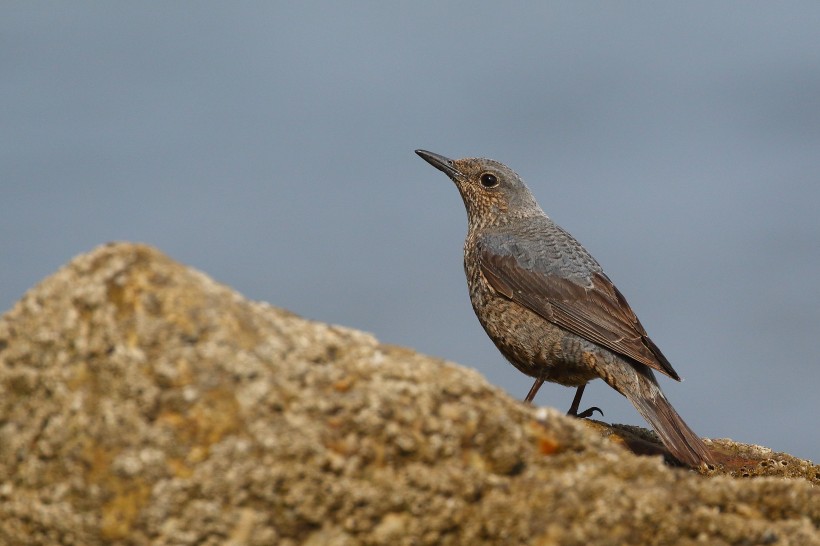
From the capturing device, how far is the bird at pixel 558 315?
364 inches

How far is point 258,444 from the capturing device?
11.2 feet

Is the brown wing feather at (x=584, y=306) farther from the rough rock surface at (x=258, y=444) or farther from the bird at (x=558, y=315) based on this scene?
the rough rock surface at (x=258, y=444)

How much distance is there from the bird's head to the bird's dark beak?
0.07 meters

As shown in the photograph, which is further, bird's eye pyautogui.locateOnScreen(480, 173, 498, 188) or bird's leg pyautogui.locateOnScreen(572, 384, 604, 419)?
bird's eye pyautogui.locateOnScreen(480, 173, 498, 188)

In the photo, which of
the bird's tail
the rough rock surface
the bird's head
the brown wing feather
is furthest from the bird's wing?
the rough rock surface

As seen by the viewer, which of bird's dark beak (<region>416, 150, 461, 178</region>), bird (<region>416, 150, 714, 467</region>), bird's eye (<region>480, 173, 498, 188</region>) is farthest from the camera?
bird's dark beak (<region>416, 150, 461, 178</region>)

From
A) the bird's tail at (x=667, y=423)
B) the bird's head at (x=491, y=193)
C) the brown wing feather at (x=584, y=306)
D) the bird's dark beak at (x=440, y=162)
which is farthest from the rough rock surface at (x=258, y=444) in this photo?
the bird's dark beak at (x=440, y=162)

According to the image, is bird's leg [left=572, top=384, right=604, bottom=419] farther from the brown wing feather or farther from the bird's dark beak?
the bird's dark beak

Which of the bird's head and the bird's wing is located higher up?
the bird's head

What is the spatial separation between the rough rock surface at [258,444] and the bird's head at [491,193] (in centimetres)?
748

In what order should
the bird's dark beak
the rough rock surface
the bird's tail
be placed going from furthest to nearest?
the bird's dark beak, the bird's tail, the rough rock surface

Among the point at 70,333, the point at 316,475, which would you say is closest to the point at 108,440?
the point at 70,333

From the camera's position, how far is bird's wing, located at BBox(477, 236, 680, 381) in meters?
9.33

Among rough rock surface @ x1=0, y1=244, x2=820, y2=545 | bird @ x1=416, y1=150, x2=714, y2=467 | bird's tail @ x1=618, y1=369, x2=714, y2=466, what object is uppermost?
bird @ x1=416, y1=150, x2=714, y2=467
